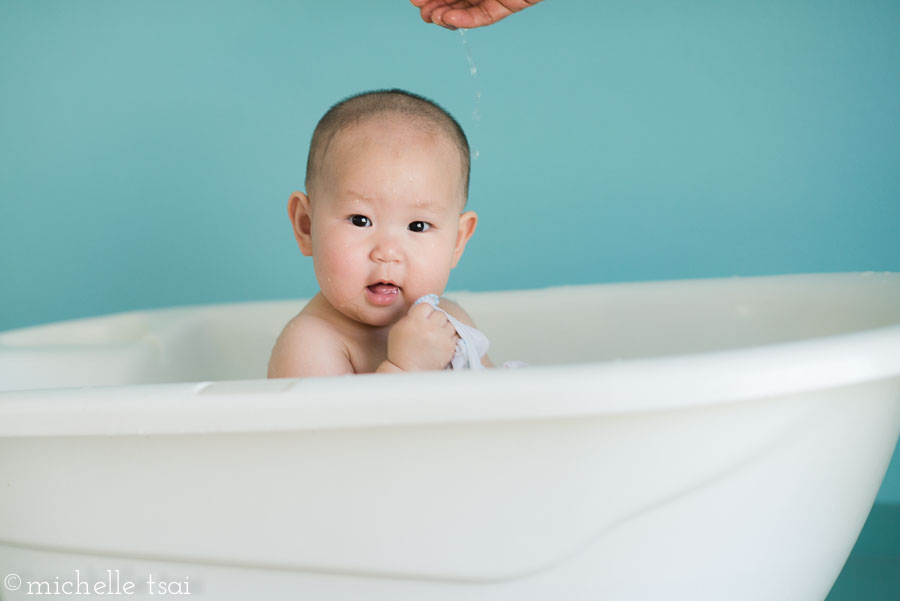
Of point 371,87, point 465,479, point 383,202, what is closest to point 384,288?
point 383,202

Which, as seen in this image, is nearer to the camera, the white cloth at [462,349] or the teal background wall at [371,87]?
the white cloth at [462,349]

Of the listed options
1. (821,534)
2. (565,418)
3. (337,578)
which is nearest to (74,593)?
(337,578)

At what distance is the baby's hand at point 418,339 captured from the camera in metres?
0.95

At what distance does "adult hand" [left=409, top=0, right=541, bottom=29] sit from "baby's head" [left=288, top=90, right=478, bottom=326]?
0.29m

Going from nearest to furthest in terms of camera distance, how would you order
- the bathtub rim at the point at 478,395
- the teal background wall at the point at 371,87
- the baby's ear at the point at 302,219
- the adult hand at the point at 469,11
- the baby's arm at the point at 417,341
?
the bathtub rim at the point at 478,395 → the baby's arm at the point at 417,341 → the baby's ear at the point at 302,219 → the adult hand at the point at 469,11 → the teal background wall at the point at 371,87

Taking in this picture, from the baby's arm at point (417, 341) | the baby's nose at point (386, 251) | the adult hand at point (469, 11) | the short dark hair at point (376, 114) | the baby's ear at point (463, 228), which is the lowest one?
the baby's arm at point (417, 341)

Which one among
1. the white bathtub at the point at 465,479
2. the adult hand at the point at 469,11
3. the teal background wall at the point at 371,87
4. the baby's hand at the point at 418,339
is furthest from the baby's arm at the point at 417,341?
the teal background wall at the point at 371,87

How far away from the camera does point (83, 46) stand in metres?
1.66

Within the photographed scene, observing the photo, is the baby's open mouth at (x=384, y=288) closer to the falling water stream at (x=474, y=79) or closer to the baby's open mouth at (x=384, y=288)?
the baby's open mouth at (x=384, y=288)

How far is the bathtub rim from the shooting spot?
1.97 ft

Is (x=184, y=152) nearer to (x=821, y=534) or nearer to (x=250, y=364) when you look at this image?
(x=250, y=364)

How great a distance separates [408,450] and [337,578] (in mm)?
136

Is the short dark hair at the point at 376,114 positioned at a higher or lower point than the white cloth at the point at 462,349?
higher

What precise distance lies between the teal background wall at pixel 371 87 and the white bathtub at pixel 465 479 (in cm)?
92
